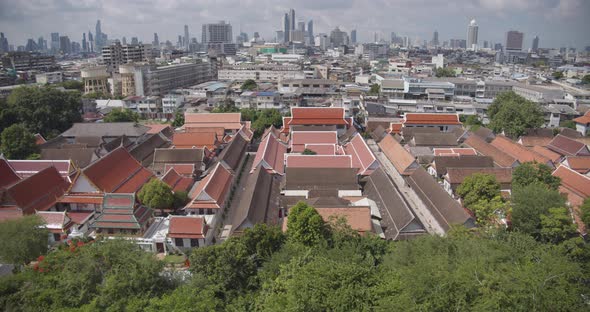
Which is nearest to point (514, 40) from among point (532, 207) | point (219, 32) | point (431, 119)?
point (219, 32)

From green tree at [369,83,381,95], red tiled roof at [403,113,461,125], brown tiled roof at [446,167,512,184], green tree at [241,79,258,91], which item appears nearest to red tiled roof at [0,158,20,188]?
brown tiled roof at [446,167,512,184]

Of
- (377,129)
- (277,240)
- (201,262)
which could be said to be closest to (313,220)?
(277,240)

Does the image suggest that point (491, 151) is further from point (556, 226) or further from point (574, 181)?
point (556, 226)

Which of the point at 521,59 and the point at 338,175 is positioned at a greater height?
the point at 521,59

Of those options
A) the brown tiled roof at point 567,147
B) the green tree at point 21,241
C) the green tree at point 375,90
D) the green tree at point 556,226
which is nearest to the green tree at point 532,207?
the green tree at point 556,226

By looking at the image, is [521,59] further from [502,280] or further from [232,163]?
[502,280]

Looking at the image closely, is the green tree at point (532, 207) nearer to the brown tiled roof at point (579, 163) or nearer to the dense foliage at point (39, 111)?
the brown tiled roof at point (579, 163)
